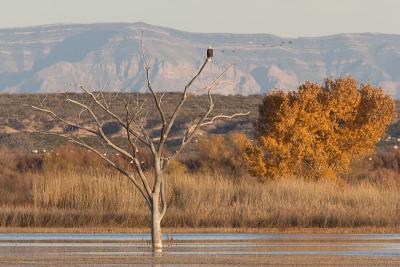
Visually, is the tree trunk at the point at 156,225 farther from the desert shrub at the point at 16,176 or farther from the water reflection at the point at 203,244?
the desert shrub at the point at 16,176

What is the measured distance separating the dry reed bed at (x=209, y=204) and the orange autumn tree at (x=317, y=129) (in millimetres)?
6877

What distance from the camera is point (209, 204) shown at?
42406 mm

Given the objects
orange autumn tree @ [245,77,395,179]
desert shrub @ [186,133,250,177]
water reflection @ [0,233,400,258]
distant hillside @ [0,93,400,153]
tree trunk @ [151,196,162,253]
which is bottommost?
distant hillside @ [0,93,400,153]

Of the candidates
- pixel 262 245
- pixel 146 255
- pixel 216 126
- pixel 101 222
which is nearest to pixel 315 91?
pixel 101 222

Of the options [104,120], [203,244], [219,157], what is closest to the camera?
[203,244]

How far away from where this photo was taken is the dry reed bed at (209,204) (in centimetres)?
3922

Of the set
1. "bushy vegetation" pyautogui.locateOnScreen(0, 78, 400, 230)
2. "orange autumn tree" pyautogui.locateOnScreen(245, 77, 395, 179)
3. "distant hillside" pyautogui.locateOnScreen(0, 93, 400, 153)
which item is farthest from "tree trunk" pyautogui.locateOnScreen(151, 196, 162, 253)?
"distant hillside" pyautogui.locateOnScreen(0, 93, 400, 153)

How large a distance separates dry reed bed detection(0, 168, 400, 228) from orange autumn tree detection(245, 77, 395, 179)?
6.88 m

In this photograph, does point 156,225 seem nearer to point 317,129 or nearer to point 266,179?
point 266,179

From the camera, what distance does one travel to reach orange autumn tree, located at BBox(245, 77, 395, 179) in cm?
5334

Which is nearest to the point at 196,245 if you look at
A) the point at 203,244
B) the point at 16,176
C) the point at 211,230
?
the point at 203,244

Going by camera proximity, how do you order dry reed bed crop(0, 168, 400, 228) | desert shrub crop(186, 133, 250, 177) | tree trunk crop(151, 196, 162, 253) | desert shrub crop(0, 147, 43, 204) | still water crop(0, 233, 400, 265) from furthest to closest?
desert shrub crop(186, 133, 250, 177) → desert shrub crop(0, 147, 43, 204) → dry reed bed crop(0, 168, 400, 228) → still water crop(0, 233, 400, 265) → tree trunk crop(151, 196, 162, 253)

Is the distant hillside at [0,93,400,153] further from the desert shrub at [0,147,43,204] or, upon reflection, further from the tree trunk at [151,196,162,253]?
the tree trunk at [151,196,162,253]

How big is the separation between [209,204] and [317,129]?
13.4m
